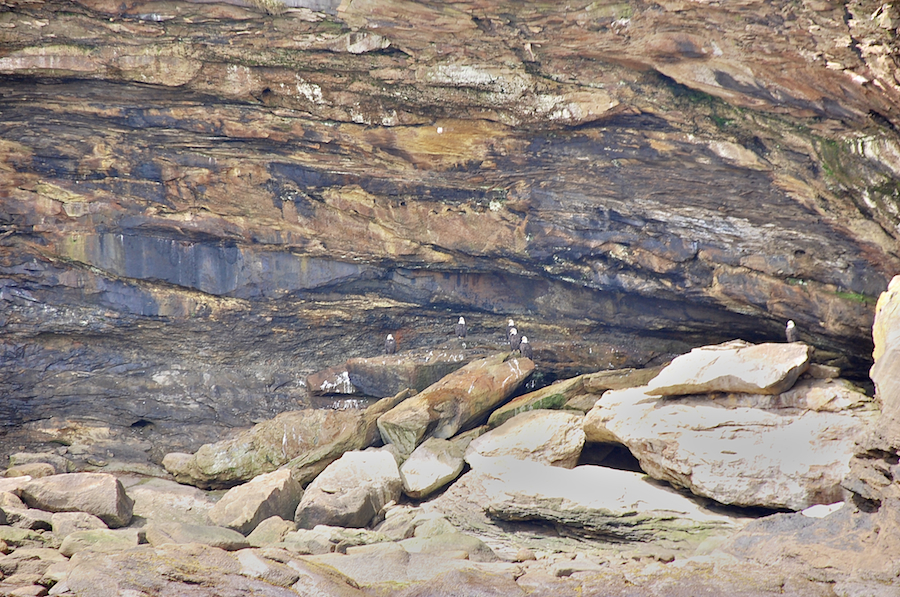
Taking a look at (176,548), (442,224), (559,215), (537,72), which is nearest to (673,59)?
(537,72)

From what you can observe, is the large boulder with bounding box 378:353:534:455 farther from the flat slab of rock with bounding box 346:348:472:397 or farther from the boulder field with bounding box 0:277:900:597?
the flat slab of rock with bounding box 346:348:472:397

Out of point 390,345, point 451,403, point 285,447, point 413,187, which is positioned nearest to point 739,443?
point 451,403

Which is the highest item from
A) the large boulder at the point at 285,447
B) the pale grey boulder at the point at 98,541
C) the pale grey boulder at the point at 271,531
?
the pale grey boulder at the point at 98,541

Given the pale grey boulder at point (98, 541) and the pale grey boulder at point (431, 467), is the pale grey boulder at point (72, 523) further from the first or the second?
the pale grey boulder at point (431, 467)

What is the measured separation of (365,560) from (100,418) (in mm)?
12845

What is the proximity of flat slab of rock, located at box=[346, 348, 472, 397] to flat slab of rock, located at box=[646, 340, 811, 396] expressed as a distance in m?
6.51

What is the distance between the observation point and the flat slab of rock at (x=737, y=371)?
14539mm

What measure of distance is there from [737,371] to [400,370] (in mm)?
8912

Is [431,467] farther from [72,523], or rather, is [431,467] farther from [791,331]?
[791,331]

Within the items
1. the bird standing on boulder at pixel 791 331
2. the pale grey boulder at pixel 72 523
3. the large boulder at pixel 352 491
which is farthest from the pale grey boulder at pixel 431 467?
the bird standing on boulder at pixel 791 331

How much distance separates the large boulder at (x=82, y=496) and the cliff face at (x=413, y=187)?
21.0 feet

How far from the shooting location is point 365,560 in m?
11.3

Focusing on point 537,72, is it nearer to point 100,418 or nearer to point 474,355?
point 474,355

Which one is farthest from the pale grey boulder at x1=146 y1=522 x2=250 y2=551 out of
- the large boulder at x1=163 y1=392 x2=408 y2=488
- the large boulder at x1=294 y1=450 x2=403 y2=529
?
the large boulder at x1=163 y1=392 x2=408 y2=488
